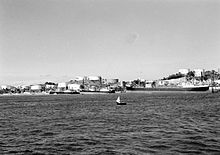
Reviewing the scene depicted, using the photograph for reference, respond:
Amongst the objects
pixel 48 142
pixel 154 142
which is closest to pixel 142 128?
pixel 154 142

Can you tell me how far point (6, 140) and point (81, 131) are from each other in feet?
24.0

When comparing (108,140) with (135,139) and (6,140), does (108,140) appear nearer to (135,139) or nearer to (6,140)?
(135,139)

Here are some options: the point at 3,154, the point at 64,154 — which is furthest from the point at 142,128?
the point at 3,154

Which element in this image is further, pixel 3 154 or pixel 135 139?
pixel 135 139

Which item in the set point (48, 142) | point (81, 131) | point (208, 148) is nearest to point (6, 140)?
point (48, 142)

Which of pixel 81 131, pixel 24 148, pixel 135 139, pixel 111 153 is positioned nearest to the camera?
pixel 111 153

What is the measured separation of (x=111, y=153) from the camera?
2130cm

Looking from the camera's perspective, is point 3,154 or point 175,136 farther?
point 175,136

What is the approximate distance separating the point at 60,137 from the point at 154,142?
876 cm

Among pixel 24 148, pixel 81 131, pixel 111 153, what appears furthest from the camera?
pixel 81 131

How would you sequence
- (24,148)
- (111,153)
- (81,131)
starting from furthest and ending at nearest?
1. (81,131)
2. (24,148)
3. (111,153)

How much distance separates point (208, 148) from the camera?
2211 cm

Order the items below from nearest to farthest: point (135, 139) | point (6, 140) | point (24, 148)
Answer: point (24, 148), point (135, 139), point (6, 140)

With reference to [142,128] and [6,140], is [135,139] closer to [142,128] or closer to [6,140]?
[142,128]
